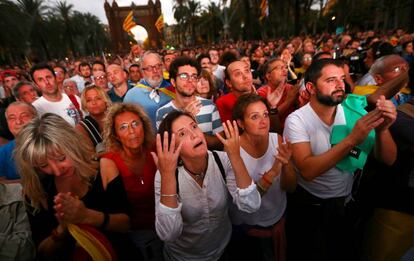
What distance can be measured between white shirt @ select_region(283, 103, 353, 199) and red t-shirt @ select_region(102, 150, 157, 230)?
1.48 metres

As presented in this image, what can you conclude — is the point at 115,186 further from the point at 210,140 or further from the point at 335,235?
the point at 335,235

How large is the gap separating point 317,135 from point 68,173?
2254mm

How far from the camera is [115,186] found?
207 cm

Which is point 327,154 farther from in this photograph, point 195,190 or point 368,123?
point 195,190

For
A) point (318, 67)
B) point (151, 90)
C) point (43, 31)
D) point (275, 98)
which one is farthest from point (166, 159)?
point (43, 31)

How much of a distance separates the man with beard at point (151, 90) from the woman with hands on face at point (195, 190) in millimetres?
1990

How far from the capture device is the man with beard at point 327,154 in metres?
2.04

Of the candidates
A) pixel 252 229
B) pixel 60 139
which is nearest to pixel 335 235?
pixel 252 229

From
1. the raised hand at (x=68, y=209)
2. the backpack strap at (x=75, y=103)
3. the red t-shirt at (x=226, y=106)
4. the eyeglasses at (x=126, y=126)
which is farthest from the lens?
the backpack strap at (x=75, y=103)

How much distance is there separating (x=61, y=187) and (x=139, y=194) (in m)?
0.67

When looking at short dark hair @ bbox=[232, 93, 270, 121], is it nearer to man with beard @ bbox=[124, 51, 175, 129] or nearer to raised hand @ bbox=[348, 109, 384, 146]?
raised hand @ bbox=[348, 109, 384, 146]

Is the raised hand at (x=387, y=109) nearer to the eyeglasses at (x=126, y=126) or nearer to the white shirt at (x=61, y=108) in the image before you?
the eyeglasses at (x=126, y=126)

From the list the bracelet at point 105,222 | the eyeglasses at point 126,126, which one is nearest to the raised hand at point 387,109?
the eyeglasses at point 126,126

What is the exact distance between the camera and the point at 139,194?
2303 millimetres
